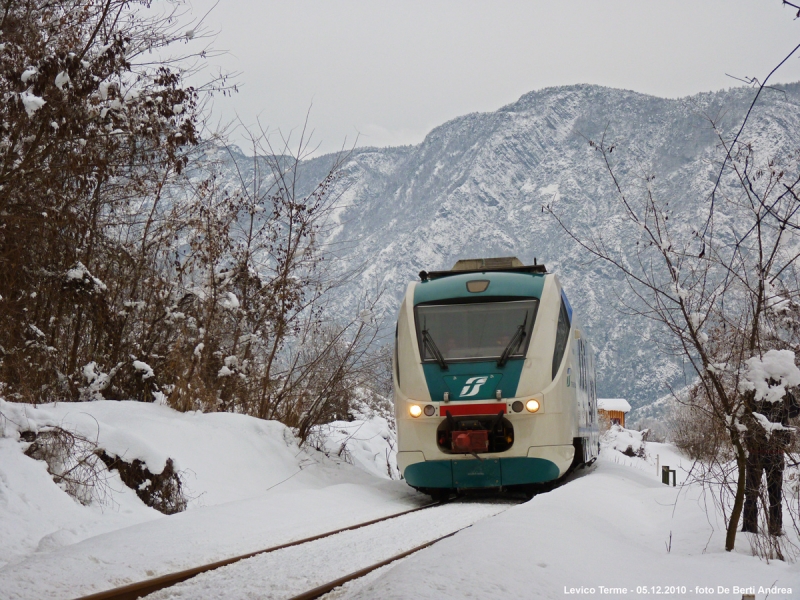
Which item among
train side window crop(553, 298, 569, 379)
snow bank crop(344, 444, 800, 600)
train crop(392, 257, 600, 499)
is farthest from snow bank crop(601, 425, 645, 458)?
snow bank crop(344, 444, 800, 600)

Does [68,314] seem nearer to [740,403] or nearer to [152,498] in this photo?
[152,498]

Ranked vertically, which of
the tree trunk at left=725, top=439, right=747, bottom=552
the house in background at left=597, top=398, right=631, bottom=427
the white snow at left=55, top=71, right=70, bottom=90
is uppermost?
the white snow at left=55, top=71, right=70, bottom=90

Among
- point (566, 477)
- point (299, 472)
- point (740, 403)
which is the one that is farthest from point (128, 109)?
point (566, 477)

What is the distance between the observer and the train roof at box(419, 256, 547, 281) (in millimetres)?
12352

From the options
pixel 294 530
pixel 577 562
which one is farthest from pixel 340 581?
pixel 294 530

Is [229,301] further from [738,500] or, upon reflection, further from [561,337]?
[738,500]

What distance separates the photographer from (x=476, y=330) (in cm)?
1108

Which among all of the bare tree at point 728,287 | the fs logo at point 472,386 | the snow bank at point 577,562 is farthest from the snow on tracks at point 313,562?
the bare tree at point 728,287

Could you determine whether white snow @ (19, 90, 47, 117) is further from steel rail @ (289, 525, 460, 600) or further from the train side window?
the train side window

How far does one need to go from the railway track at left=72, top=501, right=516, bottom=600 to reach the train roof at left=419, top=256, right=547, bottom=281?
4.47 metres

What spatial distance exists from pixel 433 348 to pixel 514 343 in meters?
1.08

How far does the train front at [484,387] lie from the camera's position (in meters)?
10.4

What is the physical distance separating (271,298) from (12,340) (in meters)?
4.67

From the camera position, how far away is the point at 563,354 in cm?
1112
